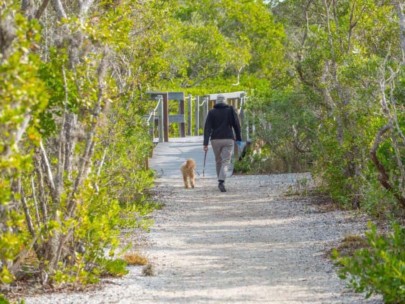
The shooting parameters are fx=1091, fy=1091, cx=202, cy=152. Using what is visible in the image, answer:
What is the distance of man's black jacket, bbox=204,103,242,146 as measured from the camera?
20062 mm

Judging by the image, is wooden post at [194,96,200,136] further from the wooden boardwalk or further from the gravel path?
the gravel path

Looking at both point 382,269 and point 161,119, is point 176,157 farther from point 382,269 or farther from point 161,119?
point 382,269

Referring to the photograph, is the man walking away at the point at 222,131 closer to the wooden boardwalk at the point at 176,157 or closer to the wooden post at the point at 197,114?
the wooden boardwalk at the point at 176,157

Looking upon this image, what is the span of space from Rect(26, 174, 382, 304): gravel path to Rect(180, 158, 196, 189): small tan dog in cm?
57

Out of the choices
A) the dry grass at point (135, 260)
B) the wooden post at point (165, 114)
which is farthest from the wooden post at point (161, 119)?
the dry grass at point (135, 260)

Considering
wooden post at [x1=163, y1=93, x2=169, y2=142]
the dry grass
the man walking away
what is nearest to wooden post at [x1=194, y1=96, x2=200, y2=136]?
wooden post at [x1=163, y1=93, x2=169, y2=142]

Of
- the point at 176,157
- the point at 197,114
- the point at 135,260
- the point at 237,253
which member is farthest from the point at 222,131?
the point at 197,114

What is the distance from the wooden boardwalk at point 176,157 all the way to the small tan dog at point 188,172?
42.6 inches

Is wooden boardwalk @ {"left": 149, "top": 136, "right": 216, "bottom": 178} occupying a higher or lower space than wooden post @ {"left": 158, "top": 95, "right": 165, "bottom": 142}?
lower

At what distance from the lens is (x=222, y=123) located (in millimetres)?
20078

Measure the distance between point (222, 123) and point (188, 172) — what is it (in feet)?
4.29

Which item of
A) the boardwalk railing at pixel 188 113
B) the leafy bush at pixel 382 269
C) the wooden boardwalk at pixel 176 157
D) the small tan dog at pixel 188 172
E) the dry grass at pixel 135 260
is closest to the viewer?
the leafy bush at pixel 382 269

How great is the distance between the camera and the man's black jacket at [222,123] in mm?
20062

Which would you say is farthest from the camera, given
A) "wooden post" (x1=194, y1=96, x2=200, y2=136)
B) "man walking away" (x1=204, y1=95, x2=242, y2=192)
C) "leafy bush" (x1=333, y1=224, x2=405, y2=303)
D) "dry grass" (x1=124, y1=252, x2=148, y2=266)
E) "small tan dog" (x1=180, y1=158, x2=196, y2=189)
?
"wooden post" (x1=194, y1=96, x2=200, y2=136)
